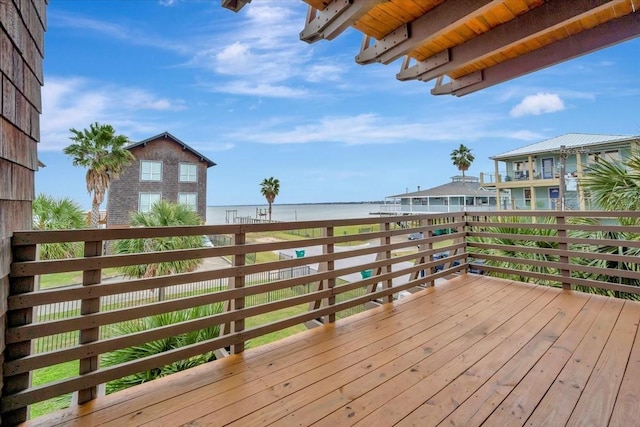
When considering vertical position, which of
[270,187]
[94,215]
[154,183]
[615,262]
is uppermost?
A: [270,187]

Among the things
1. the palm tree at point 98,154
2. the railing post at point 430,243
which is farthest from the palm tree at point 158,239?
the palm tree at point 98,154

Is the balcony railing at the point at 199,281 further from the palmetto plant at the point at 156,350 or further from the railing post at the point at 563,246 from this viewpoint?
the palmetto plant at the point at 156,350

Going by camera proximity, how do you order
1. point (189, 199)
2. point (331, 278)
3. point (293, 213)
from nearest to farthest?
point (331, 278) → point (189, 199) → point (293, 213)

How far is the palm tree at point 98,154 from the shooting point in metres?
13.0

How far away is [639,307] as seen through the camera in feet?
9.43

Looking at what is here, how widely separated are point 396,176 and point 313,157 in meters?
13.2

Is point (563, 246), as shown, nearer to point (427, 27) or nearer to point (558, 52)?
point (558, 52)

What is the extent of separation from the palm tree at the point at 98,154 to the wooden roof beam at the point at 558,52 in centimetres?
1479

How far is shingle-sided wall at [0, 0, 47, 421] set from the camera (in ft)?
4.14

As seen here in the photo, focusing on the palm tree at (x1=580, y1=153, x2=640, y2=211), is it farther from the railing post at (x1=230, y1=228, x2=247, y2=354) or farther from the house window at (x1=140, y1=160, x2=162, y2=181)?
the house window at (x1=140, y1=160, x2=162, y2=181)

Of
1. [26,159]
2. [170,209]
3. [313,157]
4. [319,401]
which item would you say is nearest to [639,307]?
[319,401]

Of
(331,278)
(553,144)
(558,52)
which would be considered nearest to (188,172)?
(331,278)

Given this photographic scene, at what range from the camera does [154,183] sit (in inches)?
667

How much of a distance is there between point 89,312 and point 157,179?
57.8 ft
